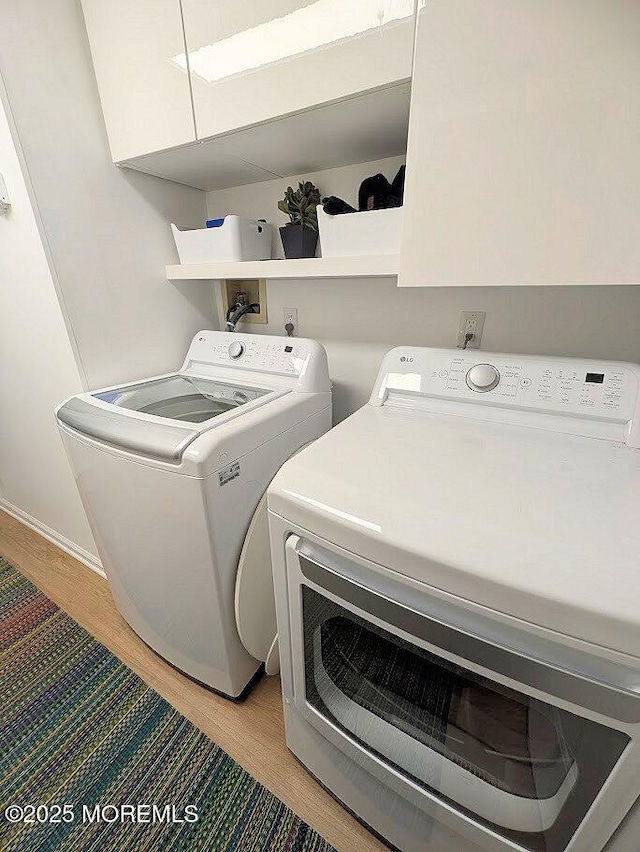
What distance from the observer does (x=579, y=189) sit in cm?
60

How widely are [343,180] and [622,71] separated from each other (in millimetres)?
823

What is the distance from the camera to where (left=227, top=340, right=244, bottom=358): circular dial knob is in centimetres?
132

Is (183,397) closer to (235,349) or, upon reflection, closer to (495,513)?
(235,349)

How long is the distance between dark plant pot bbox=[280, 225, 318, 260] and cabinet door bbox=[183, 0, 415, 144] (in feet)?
1.08

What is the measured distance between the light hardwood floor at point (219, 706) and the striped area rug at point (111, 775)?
0.03 m

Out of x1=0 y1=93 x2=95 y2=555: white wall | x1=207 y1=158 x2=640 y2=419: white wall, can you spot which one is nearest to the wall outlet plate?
x1=207 y1=158 x2=640 y2=419: white wall

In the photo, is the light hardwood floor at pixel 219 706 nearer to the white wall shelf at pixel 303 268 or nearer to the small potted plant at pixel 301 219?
the white wall shelf at pixel 303 268

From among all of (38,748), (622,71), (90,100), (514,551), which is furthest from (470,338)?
(38,748)

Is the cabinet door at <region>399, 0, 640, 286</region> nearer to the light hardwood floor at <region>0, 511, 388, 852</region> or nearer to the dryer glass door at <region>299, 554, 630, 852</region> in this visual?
the dryer glass door at <region>299, 554, 630, 852</region>

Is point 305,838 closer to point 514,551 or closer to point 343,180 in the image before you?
point 514,551

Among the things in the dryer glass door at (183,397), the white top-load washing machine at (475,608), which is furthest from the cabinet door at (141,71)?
the white top-load washing machine at (475,608)

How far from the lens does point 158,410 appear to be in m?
1.12

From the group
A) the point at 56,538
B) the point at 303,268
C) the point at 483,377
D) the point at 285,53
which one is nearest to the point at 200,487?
the point at 303,268

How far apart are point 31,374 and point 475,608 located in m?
1.72
